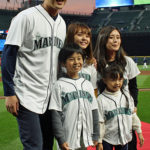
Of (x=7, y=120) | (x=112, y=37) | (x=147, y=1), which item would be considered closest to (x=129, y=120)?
(x=112, y=37)

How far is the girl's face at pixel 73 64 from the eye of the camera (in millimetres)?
2885

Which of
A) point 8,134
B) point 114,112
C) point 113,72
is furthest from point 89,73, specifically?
point 8,134

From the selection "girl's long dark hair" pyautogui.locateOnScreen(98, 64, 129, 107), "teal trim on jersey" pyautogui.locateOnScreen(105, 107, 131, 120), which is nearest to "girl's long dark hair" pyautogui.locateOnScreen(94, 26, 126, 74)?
"girl's long dark hair" pyautogui.locateOnScreen(98, 64, 129, 107)

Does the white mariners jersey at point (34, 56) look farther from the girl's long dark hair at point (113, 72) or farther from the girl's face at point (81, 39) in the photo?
the girl's long dark hair at point (113, 72)

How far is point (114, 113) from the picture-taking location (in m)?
3.21

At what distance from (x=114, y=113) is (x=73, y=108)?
1.91ft

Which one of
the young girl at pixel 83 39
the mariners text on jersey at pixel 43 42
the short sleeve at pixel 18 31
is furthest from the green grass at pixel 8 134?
the short sleeve at pixel 18 31

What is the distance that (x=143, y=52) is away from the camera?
1566 inches

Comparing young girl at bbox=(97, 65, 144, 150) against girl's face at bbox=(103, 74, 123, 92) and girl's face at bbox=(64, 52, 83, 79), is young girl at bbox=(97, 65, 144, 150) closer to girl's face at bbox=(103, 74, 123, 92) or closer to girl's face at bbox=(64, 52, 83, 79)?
girl's face at bbox=(103, 74, 123, 92)

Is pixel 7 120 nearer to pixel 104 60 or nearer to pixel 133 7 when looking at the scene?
pixel 104 60

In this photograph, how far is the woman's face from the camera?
3.23 meters

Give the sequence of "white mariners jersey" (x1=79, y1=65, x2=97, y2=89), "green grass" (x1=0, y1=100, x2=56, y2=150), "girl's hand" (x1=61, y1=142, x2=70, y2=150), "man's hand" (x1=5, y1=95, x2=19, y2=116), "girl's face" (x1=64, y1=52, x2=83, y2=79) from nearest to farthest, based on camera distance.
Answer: "man's hand" (x1=5, y1=95, x2=19, y2=116), "girl's hand" (x1=61, y1=142, x2=70, y2=150), "girl's face" (x1=64, y1=52, x2=83, y2=79), "white mariners jersey" (x1=79, y1=65, x2=97, y2=89), "green grass" (x1=0, y1=100, x2=56, y2=150)

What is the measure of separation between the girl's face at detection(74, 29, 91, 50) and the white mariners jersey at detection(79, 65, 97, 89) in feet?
0.70

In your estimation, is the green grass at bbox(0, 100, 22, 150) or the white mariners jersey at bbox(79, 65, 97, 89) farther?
the green grass at bbox(0, 100, 22, 150)
